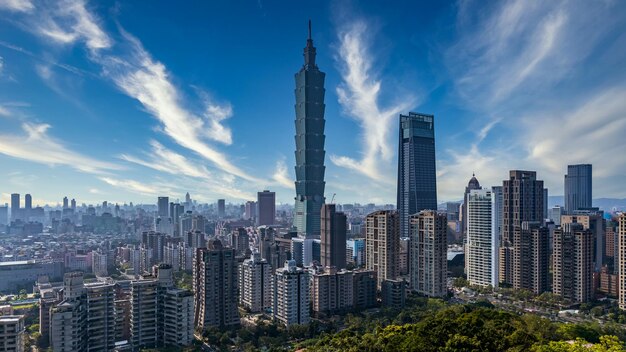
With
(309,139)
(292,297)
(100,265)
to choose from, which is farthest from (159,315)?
(309,139)

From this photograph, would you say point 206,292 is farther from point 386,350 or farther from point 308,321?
point 386,350

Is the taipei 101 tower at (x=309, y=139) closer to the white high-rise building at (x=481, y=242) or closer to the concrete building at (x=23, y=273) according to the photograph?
the white high-rise building at (x=481, y=242)

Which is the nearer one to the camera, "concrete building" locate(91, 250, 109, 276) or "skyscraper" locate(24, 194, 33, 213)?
"concrete building" locate(91, 250, 109, 276)

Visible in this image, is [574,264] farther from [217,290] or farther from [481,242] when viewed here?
[217,290]

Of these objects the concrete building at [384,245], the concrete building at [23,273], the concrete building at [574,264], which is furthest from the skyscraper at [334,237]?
the concrete building at [23,273]

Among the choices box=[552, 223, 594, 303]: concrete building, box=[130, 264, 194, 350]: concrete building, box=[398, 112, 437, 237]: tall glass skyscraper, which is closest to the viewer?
box=[130, 264, 194, 350]: concrete building

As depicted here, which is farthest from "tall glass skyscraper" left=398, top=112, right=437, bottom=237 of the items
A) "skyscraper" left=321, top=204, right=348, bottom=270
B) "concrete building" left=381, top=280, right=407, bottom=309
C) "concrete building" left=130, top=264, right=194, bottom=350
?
"concrete building" left=130, top=264, right=194, bottom=350

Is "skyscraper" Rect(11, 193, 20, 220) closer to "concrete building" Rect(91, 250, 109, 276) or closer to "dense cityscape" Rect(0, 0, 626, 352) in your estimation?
"dense cityscape" Rect(0, 0, 626, 352)

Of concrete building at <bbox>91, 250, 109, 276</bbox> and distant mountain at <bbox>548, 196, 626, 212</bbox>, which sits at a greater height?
distant mountain at <bbox>548, 196, 626, 212</bbox>
